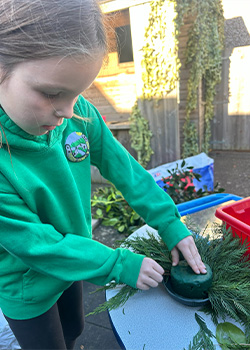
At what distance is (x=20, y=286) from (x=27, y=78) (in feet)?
2.43

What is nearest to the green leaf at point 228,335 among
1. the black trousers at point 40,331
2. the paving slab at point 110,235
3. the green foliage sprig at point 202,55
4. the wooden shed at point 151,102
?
the black trousers at point 40,331

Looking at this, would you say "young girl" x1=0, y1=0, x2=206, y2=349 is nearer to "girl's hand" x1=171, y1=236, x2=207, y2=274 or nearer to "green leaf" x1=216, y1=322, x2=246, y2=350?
"girl's hand" x1=171, y1=236, x2=207, y2=274

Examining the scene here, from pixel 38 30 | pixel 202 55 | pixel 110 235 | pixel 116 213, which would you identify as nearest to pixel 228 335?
pixel 38 30

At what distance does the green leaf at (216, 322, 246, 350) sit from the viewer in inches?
32.9

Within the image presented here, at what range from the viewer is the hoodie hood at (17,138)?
0.83m

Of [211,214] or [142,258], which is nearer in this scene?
[142,258]

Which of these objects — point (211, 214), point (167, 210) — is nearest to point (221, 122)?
point (211, 214)

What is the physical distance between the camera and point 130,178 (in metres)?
1.22

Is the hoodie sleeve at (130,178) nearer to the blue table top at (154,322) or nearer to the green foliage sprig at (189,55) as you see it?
the blue table top at (154,322)

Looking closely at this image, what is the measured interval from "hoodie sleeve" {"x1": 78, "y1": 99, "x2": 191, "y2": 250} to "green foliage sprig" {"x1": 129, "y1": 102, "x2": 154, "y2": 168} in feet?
9.36

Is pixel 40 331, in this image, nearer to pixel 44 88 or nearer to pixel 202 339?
pixel 202 339

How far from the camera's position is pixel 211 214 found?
1.60 metres

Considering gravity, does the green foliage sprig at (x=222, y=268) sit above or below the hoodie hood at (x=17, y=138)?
below

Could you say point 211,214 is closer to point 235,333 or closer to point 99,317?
point 235,333
